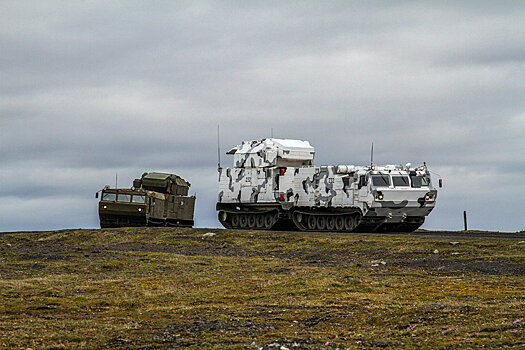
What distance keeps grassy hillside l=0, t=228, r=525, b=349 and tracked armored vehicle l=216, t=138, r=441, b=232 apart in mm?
5061

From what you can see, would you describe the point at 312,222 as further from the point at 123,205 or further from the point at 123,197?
the point at 123,197

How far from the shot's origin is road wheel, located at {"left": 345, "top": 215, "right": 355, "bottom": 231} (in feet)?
128

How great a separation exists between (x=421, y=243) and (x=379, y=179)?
9.49 m

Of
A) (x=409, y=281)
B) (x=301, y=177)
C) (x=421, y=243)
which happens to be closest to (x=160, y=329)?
(x=409, y=281)

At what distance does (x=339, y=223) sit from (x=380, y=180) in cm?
366

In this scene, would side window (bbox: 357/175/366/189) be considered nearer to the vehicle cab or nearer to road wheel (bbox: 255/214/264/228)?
road wheel (bbox: 255/214/264/228)

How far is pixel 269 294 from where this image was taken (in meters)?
17.9

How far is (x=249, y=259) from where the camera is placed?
2758 centimetres

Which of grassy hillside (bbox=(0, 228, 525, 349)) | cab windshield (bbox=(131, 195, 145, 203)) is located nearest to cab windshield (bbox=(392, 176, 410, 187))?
grassy hillside (bbox=(0, 228, 525, 349))

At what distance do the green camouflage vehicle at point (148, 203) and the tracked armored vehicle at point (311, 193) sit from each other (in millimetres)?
2796

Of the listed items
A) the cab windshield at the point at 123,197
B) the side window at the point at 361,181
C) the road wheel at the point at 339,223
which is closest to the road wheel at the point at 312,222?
the road wheel at the point at 339,223

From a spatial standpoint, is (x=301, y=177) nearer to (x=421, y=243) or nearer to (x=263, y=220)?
(x=263, y=220)

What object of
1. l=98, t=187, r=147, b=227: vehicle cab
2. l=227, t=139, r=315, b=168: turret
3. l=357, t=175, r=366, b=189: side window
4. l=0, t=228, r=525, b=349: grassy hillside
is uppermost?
l=227, t=139, r=315, b=168: turret

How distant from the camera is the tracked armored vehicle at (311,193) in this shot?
123 feet
